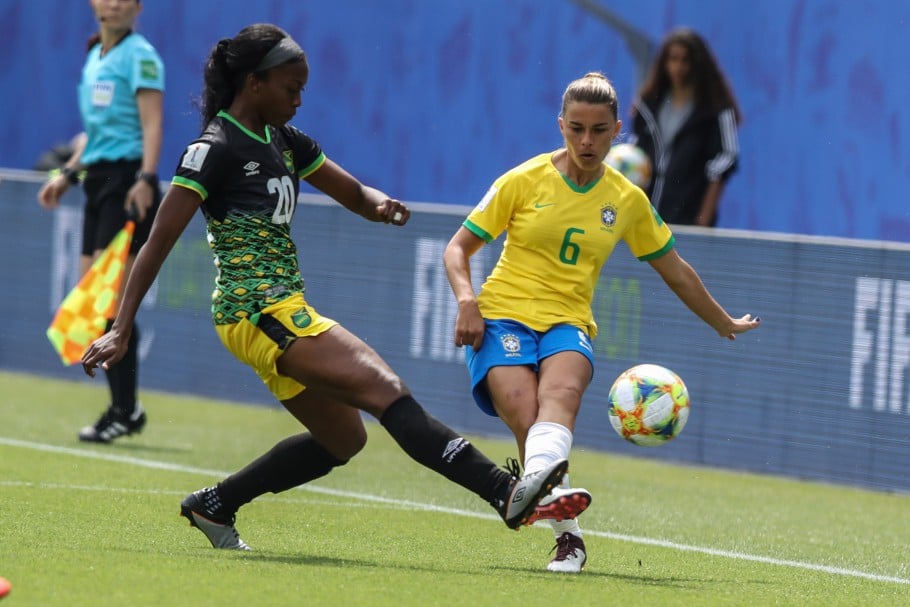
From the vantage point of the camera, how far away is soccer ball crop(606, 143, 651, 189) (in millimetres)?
12188

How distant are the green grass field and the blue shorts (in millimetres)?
728

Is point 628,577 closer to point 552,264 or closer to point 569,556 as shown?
point 569,556

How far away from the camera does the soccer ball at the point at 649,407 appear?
6977 mm

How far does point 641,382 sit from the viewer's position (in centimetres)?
709

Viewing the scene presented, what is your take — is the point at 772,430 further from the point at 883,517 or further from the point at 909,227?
the point at 909,227

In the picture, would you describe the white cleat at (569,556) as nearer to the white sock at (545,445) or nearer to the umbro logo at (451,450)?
the white sock at (545,445)

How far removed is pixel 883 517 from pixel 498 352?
124 inches

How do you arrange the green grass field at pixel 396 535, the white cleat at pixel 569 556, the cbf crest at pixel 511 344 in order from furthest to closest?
the cbf crest at pixel 511 344, the white cleat at pixel 569 556, the green grass field at pixel 396 535

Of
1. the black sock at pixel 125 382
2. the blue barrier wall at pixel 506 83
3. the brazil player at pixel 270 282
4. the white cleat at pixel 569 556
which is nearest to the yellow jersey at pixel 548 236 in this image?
the brazil player at pixel 270 282

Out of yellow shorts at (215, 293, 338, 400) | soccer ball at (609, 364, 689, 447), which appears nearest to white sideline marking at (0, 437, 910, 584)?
soccer ball at (609, 364, 689, 447)

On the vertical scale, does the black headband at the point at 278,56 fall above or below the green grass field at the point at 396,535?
above

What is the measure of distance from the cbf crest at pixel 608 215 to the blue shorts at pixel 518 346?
42 cm

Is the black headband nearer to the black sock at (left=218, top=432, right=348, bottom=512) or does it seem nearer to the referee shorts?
the black sock at (left=218, top=432, right=348, bottom=512)

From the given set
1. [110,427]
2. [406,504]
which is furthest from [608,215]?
[110,427]
